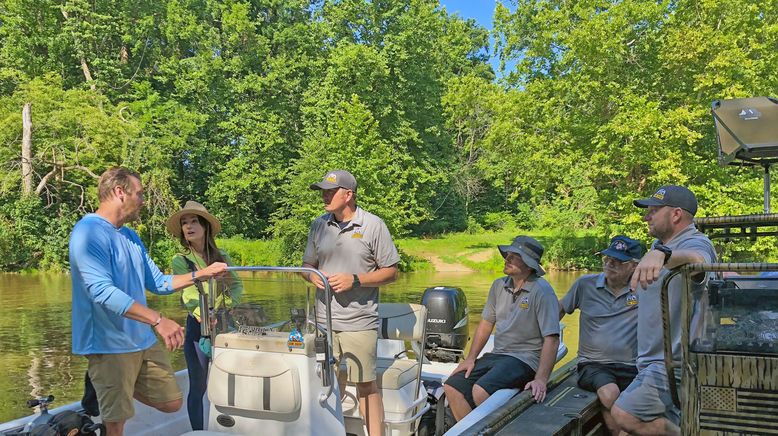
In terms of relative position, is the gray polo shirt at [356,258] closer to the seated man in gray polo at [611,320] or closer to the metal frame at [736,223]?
the seated man in gray polo at [611,320]

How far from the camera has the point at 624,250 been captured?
13.4ft

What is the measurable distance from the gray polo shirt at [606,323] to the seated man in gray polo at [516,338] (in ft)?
0.77

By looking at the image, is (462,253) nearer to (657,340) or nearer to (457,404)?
(457,404)

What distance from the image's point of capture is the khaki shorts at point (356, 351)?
3.69 meters

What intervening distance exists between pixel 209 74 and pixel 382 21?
340 inches

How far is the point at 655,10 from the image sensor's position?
21.2 meters

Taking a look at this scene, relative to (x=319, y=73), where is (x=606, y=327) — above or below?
below

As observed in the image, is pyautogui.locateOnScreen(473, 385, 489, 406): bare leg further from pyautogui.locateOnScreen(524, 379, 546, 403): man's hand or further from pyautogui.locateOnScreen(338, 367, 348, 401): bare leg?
pyautogui.locateOnScreen(338, 367, 348, 401): bare leg

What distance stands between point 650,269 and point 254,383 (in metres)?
1.83

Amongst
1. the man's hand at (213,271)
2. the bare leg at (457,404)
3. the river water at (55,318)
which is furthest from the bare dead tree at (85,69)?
the man's hand at (213,271)

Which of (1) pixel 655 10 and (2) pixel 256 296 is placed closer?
(2) pixel 256 296

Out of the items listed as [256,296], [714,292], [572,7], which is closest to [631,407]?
[714,292]

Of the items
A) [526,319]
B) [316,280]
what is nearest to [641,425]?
[526,319]

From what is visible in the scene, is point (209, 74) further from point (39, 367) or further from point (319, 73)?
point (39, 367)
